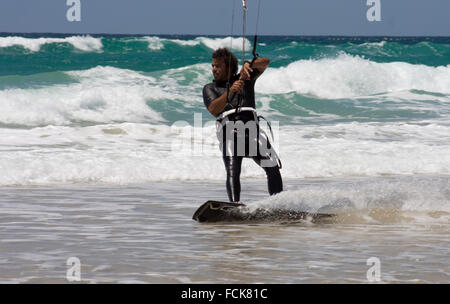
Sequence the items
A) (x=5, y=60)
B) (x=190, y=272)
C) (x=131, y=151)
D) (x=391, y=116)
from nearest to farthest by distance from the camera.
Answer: (x=190, y=272)
(x=131, y=151)
(x=391, y=116)
(x=5, y=60)

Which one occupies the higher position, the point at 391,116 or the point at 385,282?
the point at 385,282

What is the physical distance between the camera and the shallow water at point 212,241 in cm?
553

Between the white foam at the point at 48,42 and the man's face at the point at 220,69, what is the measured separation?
3886 centimetres

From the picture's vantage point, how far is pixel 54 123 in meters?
20.1

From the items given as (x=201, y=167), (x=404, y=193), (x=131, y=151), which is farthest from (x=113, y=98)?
(x=404, y=193)

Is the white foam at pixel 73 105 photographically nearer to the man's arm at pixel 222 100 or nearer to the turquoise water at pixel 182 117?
the turquoise water at pixel 182 117

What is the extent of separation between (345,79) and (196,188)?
74.4 feet

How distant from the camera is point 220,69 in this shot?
7.16 metres

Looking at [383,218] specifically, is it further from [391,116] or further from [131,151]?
[391,116]

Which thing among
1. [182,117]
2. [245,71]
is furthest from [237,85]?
[182,117]
